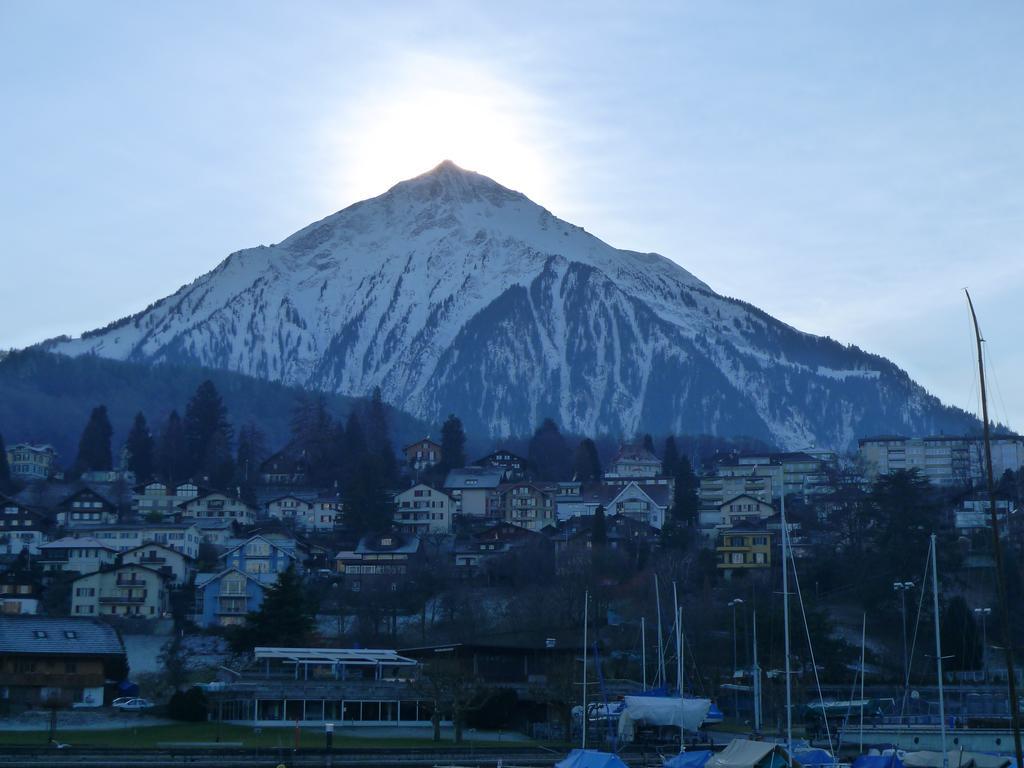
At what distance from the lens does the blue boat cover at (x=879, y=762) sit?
42906mm

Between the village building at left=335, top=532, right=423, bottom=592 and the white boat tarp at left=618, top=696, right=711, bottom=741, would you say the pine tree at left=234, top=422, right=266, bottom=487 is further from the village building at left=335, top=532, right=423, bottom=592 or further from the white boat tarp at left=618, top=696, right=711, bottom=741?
the white boat tarp at left=618, top=696, right=711, bottom=741

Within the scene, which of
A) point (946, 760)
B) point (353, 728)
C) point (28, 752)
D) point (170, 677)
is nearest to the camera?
point (946, 760)

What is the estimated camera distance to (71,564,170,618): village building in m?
95.2

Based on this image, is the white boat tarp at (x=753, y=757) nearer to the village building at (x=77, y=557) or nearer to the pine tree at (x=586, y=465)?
the village building at (x=77, y=557)

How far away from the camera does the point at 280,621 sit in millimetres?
72000

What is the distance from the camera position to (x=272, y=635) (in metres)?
71.6

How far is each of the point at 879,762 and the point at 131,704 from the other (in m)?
31.1

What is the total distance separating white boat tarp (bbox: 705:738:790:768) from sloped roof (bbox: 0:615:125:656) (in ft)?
101

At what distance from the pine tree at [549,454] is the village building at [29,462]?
152 feet

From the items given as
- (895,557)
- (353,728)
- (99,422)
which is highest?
(99,422)

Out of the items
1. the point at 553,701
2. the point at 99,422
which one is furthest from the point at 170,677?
the point at 99,422

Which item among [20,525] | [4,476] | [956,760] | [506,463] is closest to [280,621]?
[956,760]

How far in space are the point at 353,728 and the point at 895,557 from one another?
3838cm

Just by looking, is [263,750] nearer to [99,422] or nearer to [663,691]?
[663,691]
